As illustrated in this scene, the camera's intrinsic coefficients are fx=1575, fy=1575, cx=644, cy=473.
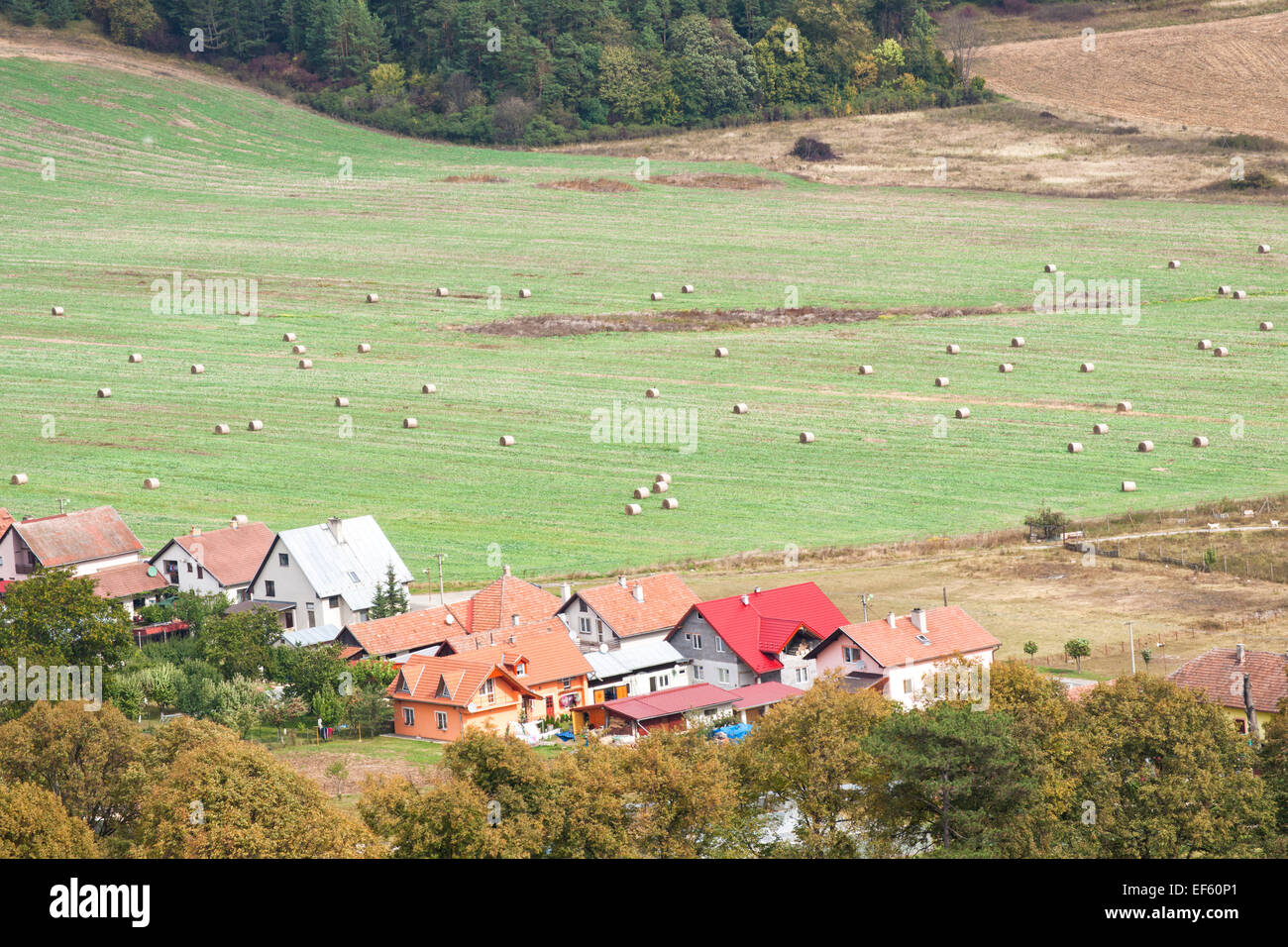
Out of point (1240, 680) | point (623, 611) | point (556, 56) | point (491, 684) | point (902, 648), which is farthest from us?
point (556, 56)

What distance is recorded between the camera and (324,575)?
6912 cm

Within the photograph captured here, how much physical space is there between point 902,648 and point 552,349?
201 ft

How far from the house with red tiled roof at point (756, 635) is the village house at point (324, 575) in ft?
47.1

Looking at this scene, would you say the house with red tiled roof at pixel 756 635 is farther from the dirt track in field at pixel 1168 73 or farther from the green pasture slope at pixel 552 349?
the dirt track in field at pixel 1168 73

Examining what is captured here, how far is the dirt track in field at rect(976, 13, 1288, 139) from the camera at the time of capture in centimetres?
15438

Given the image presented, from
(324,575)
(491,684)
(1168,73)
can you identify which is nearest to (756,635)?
(491,684)

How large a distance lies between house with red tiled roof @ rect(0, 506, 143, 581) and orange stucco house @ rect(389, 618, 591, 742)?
73.2ft

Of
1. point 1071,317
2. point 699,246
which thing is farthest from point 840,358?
point 699,246

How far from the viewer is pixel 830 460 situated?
3509 inches

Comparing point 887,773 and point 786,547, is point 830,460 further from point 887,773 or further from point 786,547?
point 887,773

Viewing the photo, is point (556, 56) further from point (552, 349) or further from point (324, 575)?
point (324, 575)

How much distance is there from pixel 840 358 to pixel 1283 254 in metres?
44.1
